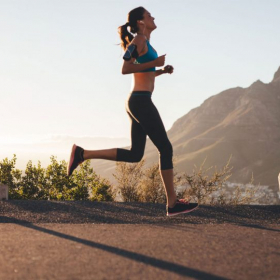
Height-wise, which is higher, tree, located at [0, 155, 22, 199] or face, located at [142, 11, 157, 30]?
face, located at [142, 11, 157, 30]

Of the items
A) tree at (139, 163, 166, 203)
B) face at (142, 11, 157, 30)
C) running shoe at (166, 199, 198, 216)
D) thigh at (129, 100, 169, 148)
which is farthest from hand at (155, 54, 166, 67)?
tree at (139, 163, 166, 203)

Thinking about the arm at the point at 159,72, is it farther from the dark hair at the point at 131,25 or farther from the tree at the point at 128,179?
the tree at the point at 128,179

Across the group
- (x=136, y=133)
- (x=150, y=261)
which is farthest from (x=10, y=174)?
(x=150, y=261)

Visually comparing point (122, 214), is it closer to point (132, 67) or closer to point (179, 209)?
point (179, 209)

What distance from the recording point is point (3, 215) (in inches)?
200

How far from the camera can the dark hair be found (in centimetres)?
468

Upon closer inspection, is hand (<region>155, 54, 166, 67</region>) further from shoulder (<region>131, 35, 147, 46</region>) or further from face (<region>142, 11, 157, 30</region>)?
face (<region>142, 11, 157, 30</region>)

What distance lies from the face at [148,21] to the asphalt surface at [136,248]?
2232mm

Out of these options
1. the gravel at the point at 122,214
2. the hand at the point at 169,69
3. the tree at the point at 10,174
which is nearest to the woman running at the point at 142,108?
the hand at the point at 169,69

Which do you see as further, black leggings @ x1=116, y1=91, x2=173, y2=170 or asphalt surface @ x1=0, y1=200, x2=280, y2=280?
black leggings @ x1=116, y1=91, x2=173, y2=170

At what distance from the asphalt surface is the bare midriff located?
4.89 ft

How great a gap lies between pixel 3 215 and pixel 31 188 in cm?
505

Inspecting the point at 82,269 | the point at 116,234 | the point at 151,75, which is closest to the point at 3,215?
the point at 116,234

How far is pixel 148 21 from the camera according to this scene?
4.68 m
